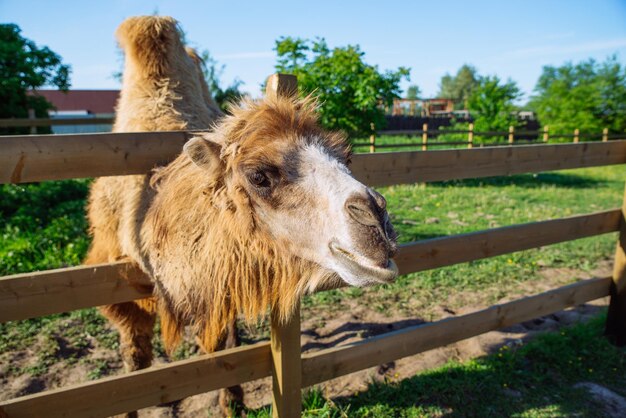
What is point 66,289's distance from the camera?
2.40m

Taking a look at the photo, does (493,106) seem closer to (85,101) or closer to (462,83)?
(85,101)

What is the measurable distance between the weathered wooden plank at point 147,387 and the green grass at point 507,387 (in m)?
0.69

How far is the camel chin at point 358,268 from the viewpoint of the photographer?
1.75 m

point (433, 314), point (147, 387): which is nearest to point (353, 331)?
point (433, 314)

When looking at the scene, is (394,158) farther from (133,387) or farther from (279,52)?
(279,52)

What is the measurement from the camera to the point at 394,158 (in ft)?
10.1

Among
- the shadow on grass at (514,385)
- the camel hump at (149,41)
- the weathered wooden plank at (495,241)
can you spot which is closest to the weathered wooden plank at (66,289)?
the weathered wooden plank at (495,241)

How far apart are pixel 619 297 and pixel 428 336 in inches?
97.6

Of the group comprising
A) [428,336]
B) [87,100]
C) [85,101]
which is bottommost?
[428,336]

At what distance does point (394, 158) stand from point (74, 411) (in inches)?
98.8

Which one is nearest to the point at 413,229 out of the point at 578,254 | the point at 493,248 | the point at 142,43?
the point at 578,254

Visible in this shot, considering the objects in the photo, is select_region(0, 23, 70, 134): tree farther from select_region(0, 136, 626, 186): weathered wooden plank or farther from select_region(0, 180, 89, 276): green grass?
select_region(0, 136, 626, 186): weathered wooden plank

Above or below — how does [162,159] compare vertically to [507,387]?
above

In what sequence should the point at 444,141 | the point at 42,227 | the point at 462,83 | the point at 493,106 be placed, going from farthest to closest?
the point at 462,83 < the point at 493,106 < the point at 444,141 < the point at 42,227
